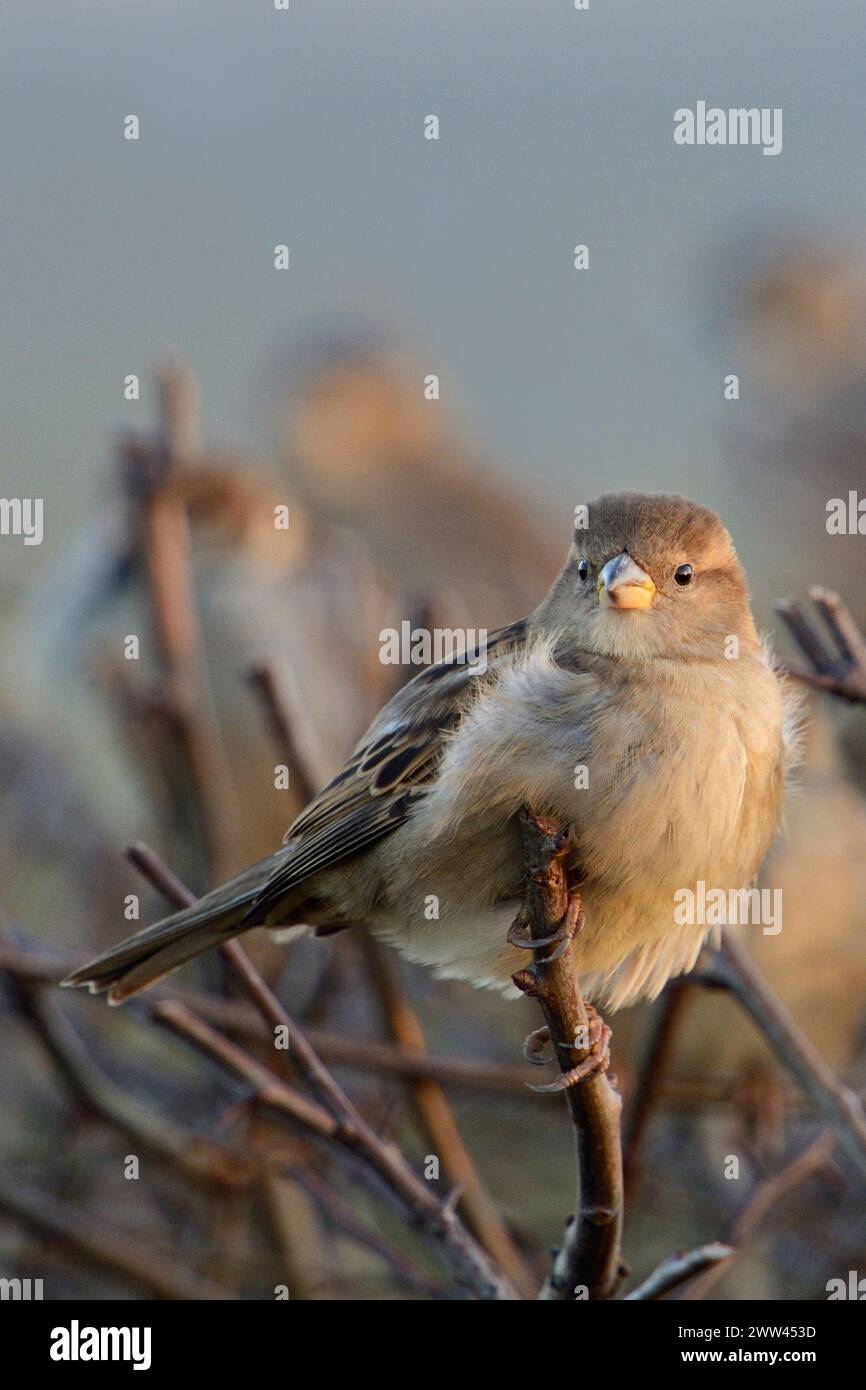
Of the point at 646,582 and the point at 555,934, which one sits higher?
the point at 646,582

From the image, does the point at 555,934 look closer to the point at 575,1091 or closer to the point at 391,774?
the point at 575,1091

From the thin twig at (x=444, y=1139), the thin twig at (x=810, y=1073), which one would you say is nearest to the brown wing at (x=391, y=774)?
the thin twig at (x=444, y=1139)

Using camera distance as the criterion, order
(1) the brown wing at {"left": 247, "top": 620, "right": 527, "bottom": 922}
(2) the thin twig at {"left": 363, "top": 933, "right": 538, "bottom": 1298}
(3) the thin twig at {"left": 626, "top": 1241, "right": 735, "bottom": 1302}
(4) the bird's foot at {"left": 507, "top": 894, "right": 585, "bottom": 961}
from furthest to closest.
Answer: (2) the thin twig at {"left": 363, "top": 933, "right": 538, "bottom": 1298}, (1) the brown wing at {"left": 247, "top": 620, "right": 527, "bottom": 922}, (4) the bird's foot at {"left": 507, "top": 894, "right": 585, "bottom": 961}, (3) the thin twig at {"left": 626, "top": 1241, "right": 735, "bottom": 1302}

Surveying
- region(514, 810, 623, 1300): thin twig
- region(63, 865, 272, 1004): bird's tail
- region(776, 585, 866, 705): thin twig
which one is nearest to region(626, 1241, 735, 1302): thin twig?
region(514, 810, 623, 1300): thin twig

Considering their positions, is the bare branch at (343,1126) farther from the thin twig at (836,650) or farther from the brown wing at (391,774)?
the thin twig at (836,650)

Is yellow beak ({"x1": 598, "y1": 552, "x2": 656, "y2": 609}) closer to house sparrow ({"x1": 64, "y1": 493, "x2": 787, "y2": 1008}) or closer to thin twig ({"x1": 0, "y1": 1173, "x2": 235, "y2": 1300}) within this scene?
house sparrow ({"x1": 64, "y1": 493, "x2": 787, "y2": 1008})

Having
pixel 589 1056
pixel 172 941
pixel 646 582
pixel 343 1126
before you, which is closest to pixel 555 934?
pixel 589 1056

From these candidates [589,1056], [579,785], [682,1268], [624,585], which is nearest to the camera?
[682,1268]

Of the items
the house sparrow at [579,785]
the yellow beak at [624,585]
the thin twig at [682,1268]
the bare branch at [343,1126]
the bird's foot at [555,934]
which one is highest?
the yellow beak at [624,585]
